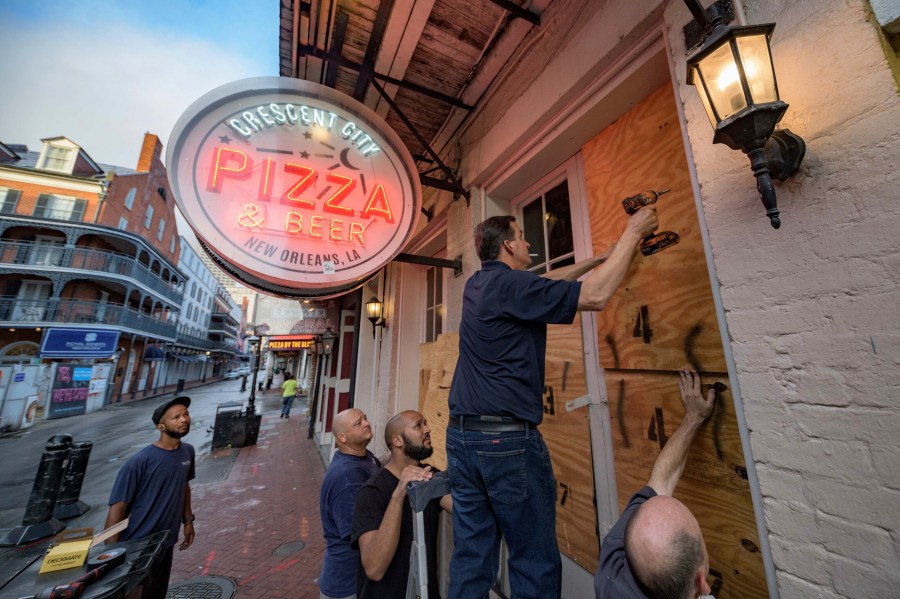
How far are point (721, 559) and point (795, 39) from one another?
2.21 metres

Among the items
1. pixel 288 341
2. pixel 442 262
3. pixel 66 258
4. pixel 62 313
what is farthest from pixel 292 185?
pixel 66 258

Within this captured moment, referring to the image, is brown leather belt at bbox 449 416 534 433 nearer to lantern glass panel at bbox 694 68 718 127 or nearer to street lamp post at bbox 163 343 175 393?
lantern glass panel at bbox 694 68 718 127

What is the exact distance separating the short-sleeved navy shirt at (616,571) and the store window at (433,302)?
3.57 meters

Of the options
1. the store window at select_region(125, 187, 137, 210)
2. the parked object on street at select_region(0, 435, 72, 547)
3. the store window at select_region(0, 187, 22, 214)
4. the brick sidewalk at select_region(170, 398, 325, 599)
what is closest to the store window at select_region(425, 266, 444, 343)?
the brick sidewalk at select_region(170, 398, 325, 599)

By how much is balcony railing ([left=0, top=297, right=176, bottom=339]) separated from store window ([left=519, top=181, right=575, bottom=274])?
89.8 feet

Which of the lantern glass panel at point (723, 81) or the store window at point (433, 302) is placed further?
the store window at point (433, 302)

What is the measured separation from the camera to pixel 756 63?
1167 mm

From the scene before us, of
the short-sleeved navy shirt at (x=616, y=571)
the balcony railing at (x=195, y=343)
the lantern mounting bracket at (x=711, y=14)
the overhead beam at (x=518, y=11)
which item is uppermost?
the overhead beam at (x=518, y=11)

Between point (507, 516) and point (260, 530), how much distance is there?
5304 millimetres

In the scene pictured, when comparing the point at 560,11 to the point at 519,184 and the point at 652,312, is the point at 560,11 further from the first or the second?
the point at 652,312

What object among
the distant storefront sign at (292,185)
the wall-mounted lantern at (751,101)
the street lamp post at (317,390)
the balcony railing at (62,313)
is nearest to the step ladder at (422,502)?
the distant storefront sign at (292,185)

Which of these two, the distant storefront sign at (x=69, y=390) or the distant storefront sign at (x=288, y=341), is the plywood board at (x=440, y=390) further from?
the distant storefront sign at (x=69, y=390)

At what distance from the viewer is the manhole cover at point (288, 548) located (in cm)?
431

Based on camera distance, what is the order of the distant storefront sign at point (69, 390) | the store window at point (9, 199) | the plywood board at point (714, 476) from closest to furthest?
the plywood board at point (714, 476) → the distant storefront sign at point (69, 390) → the store window at point (9, 199)
